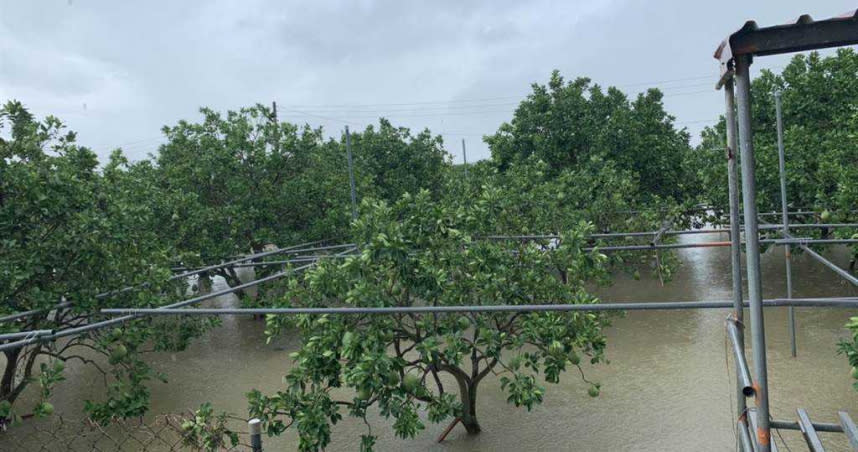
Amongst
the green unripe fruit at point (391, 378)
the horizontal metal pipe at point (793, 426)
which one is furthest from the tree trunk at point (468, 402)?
the horizontal metal pipe at point (793, 426)

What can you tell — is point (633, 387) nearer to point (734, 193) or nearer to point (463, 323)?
point (463, 323)

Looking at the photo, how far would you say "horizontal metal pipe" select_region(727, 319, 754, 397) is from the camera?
2770mm

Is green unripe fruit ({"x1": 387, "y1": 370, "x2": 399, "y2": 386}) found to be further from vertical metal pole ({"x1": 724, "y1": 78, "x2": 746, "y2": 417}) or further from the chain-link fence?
vertical metal pole ({"x1": 724, "y1": 78, "x2": 746, "y2": 417})

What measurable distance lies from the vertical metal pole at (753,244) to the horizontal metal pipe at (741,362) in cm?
13

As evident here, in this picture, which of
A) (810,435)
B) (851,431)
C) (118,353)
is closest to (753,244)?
(851,431)

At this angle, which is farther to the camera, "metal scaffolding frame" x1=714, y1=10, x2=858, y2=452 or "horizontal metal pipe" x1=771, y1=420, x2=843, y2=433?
"horizontal metal pipe" x1=771, y1=420, x2=843, y2=433

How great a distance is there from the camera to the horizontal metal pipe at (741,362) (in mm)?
2770

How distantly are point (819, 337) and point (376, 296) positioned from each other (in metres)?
9.13

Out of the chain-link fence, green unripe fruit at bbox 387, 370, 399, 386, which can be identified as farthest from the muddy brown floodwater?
green unripe fruit at bbox 387, 370, 399, 386

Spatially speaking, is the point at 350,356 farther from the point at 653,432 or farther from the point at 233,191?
the point at 233,191

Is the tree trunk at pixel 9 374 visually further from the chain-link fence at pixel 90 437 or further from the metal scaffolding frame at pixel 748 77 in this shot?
the metal scaffolding frame at pixel 748 77

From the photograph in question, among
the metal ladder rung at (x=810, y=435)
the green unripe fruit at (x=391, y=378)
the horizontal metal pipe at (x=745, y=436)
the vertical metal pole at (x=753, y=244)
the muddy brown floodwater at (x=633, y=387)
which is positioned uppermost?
the vertical metal pole at (x=753, y=244)

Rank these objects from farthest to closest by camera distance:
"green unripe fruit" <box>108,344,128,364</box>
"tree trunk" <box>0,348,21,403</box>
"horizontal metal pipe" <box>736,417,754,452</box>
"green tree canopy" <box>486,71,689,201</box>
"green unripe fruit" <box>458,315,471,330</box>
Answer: "green tree canopy" <box>486,71,689,201</box>, "tree trunk" <box>0,348,21,403</box>, "green unripe fruit" <box>108,344,128,364</box>, "green unripe fruit" <box>458,315,471,330</box>, "horizontal metal pipe" <box>736,417,754,452</box>

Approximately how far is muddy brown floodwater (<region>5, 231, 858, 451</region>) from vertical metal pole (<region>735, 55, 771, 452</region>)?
3478mm
